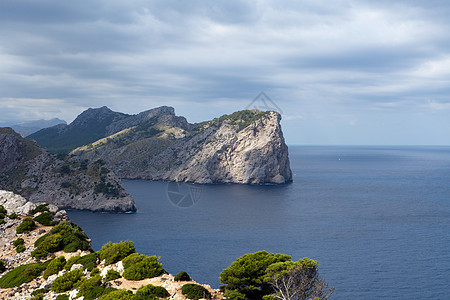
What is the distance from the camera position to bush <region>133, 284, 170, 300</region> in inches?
1325

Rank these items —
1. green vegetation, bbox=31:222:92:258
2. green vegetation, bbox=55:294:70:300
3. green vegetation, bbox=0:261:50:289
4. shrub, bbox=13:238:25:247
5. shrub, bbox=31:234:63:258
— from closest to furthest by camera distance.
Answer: green vegetation, bbox=55:294:70:300 → green vegetation, bbox=0:261:50:289 → shrub, bbox=31:234:63:258 → green vegetation, bbox=31:222:92:258 → shrub, bbox=13:238:25:247

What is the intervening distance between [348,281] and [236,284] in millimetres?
45020

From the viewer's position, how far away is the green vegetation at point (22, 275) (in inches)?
1747

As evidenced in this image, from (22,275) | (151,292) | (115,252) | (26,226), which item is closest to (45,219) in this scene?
(26,226)

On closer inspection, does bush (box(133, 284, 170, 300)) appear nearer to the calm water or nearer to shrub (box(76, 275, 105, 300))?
shrub (box(76, 275, 105, 300))

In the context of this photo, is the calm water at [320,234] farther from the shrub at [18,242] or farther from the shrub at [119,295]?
the shrub at [119,295]

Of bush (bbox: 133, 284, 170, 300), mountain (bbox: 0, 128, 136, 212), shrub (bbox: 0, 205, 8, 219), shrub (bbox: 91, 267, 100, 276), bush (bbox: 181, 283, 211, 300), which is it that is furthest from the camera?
mountain (bbox: 0, 128, 136, 212)

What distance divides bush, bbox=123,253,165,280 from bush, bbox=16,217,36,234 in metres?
25.9

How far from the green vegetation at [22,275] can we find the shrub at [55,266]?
1.58m

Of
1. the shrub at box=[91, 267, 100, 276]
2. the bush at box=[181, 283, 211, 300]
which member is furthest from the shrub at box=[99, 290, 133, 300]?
the shrub at box=[91, 267, 100, 276]

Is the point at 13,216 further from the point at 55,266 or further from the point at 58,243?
the point at 55,266

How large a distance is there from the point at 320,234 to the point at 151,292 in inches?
3470

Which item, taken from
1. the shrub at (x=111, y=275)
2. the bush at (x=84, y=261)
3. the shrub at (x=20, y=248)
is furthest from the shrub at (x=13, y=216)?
the shrub at (x=111, y=275)

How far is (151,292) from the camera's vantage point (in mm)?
34344
